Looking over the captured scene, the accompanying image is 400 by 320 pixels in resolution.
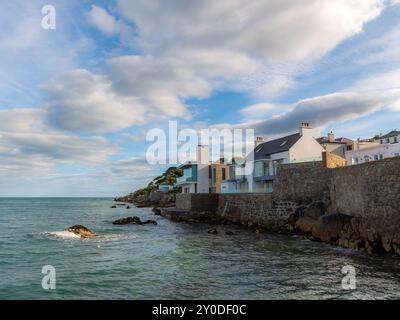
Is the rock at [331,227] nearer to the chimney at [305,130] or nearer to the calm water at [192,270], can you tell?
the calm water at [192,270]

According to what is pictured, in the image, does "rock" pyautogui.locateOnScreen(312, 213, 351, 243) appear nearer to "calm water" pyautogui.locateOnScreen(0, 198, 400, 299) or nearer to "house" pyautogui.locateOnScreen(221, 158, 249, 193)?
"calm water" pyautogui.locateOnScreen(0, 198, 400, 299)

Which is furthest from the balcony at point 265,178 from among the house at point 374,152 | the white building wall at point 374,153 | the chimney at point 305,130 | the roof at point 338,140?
the roof at point 338,140

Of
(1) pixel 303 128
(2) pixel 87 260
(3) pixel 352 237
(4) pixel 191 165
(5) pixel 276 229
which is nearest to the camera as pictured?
(2) pixel 87 260

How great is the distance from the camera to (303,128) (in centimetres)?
4016

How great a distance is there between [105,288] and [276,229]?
21371 millimetres

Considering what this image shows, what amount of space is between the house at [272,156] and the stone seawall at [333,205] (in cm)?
340

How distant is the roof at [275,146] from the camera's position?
132ft

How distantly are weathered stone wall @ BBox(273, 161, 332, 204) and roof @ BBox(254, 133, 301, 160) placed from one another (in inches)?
259

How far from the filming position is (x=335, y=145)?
A: 52156 millimetres

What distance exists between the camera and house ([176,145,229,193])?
5428 centimetres

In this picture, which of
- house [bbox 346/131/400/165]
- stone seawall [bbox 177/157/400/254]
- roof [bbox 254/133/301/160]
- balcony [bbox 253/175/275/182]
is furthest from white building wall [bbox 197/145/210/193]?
house [bbox 346/131/400/165]

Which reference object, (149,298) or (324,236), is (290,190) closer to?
(324,236)
